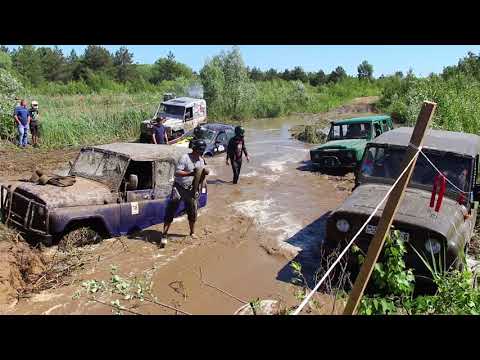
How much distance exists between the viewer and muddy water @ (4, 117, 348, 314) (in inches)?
229

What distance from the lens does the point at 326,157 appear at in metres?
13.4

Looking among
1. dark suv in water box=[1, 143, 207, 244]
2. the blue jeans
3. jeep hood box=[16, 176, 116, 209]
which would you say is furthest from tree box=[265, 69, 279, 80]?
jeep hood box=[16, 176, 116, 209]

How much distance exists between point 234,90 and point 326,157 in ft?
58.7

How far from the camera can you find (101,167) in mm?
7875

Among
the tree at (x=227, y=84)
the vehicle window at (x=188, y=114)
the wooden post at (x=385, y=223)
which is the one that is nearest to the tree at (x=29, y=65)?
the tree at (x=227, y=84)

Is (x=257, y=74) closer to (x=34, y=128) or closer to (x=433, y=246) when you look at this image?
(x=34, y=128)

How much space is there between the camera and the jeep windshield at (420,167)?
649cm

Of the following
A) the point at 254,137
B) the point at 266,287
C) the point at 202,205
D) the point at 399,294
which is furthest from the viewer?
the point at 254,137

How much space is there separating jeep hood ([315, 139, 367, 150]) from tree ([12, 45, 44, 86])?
1823 inches

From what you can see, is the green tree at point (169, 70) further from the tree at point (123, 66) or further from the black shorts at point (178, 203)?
the black shorts at point (178, 203)

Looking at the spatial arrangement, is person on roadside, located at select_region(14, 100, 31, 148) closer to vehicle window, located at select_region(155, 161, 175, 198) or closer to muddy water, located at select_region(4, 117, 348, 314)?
muddy water, located at select_region(4, 117, 348, 314)

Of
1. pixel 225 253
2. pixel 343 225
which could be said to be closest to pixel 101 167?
pixel 225 253
